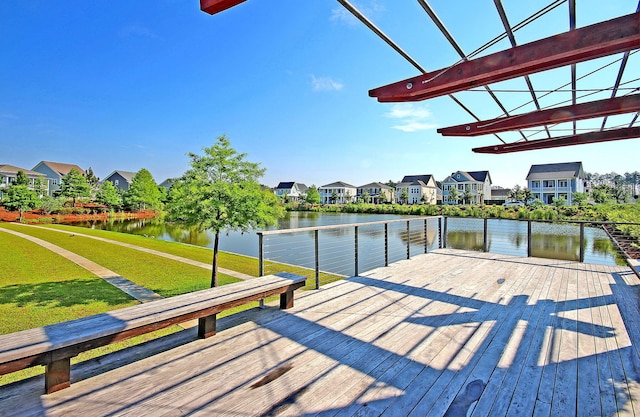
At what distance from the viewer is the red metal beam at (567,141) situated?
3849 mm

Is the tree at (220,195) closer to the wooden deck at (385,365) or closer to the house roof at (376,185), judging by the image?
the wooden deck at (385,365)

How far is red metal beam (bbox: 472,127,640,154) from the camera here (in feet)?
12.6

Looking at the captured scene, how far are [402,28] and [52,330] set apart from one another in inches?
121

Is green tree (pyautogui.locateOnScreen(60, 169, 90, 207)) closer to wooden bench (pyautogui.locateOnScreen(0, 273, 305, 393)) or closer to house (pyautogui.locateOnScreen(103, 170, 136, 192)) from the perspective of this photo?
house (pyautogui.locateOnScreen(103, 170, 136, 192))

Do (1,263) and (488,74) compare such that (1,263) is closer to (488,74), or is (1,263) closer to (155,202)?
(488,74)

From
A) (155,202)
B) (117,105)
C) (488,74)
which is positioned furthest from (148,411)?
(155,202)

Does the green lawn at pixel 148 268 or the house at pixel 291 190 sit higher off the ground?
the house at pixel 291 190

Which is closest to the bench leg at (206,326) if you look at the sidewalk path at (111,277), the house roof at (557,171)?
the sidewalk path at (111,277)

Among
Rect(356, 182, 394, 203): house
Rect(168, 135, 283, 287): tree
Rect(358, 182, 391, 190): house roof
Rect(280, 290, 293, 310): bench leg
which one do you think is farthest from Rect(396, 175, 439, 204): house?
Rect(280, 290, 293, 310): bench leg

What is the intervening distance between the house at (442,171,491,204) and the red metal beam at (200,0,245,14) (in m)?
50.1

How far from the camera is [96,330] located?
1.58m

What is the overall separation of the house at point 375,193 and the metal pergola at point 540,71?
51566 millimetres

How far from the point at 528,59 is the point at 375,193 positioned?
58.1m

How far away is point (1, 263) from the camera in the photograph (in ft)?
25.8
